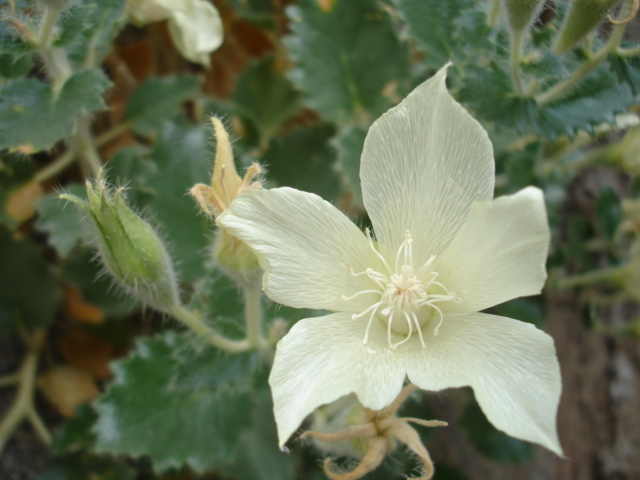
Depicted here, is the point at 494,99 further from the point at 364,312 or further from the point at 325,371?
the point at 325,371

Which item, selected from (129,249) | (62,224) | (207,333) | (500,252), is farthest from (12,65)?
(500,252)

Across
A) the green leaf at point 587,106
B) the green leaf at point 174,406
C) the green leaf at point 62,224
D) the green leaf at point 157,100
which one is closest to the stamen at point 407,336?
the green leaf at point 174,406

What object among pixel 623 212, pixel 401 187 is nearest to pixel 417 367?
pixel 401 187

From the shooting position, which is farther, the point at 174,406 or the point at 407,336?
the point at 174,406

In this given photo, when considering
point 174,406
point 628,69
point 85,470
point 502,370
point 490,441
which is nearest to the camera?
point 502,370

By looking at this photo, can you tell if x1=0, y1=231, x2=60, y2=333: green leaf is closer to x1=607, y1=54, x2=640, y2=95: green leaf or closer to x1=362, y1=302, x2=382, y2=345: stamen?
x1=362, y1=302, x2=382, y2=345: stamen

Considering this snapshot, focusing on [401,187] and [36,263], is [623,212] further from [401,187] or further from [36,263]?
[36,263]

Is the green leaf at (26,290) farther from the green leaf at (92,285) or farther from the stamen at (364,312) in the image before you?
the stamen at (364,312)

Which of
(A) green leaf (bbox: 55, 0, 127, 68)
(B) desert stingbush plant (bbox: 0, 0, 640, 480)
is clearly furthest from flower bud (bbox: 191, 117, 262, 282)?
(A) green leaf (bbox: 55, 0, 127, 68)
